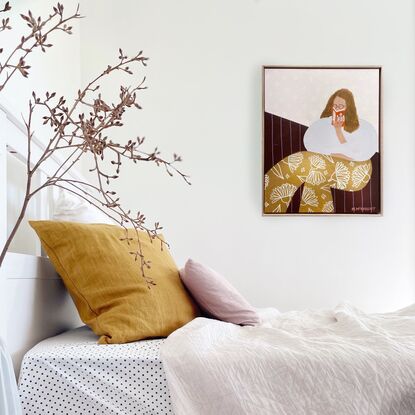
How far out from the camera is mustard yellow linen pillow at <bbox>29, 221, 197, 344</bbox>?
178 cm

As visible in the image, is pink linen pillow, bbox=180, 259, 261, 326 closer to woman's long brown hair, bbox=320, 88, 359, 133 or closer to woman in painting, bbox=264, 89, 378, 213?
woman in painting, bbox=264, 89, 378, 213

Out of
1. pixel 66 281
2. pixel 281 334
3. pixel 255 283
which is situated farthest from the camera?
pixel 255 283

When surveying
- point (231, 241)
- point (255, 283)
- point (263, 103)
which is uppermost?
point (263, 103)

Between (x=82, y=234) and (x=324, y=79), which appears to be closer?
(x=82, y=234)

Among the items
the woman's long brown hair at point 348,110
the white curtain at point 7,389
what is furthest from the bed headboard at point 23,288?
the woman's long brown hair at point 348,110

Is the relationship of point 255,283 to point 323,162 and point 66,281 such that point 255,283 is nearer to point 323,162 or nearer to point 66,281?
point 323,162

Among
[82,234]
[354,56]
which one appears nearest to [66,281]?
[82,234]

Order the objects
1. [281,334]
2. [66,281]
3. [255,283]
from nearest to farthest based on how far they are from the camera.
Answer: [281,334] → [66,281] → [255,283]

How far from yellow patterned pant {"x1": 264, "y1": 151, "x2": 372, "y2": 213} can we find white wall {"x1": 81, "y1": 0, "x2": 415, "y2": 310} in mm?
90

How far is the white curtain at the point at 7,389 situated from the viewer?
880 millimetres

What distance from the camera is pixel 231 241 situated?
3.69 metres

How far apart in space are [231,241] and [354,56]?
4.04 feet
